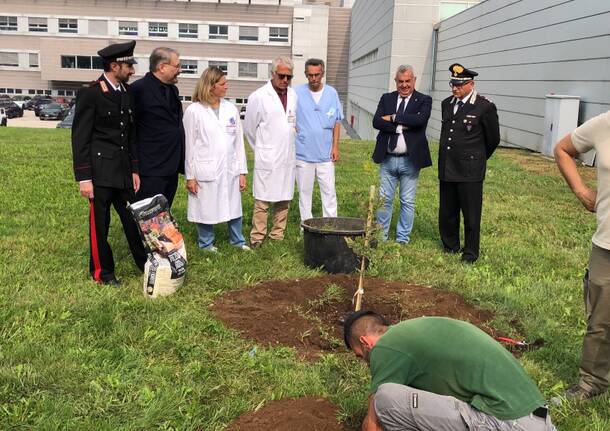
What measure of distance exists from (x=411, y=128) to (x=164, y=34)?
64.8 m

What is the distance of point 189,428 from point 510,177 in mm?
9841

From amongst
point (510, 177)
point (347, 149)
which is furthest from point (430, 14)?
point (510, 177)

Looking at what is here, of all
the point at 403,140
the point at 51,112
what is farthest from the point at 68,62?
the point at 403,140

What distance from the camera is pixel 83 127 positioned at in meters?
4.97

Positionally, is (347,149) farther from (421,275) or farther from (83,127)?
(83,127)

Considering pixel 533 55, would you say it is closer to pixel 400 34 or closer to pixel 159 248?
pixel 400 34

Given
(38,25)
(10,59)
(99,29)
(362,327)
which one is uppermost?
(38,25)

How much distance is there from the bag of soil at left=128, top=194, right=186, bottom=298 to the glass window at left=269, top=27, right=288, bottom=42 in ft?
210

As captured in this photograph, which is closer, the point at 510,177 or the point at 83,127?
the point at 83,127

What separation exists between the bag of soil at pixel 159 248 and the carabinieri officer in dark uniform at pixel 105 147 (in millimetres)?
269

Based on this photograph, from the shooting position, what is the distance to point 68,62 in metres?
64.5

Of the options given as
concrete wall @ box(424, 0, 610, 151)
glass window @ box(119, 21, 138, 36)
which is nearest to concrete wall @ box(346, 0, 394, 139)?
concrete wall @ box(424, 0, 610, 151)

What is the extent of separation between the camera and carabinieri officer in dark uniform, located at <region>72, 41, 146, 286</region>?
4.98 metres

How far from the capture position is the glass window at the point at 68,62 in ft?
210
